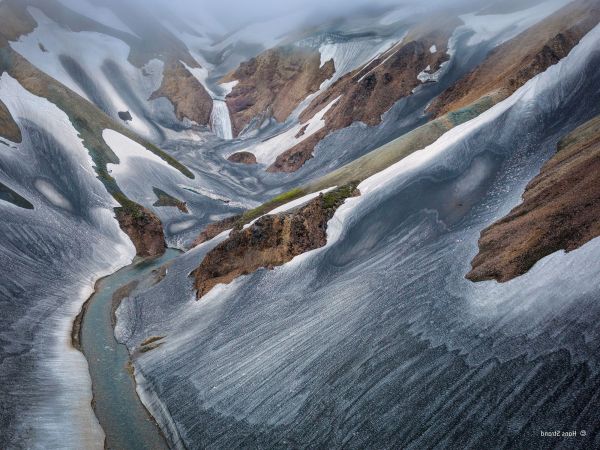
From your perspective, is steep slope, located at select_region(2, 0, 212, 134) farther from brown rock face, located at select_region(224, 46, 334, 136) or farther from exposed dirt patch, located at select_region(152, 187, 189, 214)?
exposed dirt patch, located at select_region(152, 187, 189, 214)

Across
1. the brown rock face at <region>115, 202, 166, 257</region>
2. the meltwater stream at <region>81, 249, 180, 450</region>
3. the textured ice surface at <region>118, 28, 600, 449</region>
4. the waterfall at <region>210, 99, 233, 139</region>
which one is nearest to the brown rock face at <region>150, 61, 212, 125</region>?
the waterfall at <region>210, 99, 233, 139</region>

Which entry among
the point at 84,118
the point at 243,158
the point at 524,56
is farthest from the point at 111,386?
the point at 243,158

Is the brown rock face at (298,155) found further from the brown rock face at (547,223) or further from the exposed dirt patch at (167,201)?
the brown rock face at (547,223)

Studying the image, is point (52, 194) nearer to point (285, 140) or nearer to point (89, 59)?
point (285, 140)

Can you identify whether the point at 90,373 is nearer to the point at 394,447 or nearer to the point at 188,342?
the point at 188,342

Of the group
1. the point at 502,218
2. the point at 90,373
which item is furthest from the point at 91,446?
the point at 502,218
